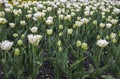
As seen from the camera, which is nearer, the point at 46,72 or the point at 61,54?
the point at 61,54

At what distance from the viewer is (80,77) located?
338 cm

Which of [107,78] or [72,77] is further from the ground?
[107,78]

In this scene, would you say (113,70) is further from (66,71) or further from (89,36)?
(89,36)

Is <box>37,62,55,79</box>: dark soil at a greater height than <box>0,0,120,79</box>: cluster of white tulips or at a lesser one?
lesser

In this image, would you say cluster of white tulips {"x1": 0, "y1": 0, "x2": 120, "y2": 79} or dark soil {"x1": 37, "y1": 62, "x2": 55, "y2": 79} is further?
dark soil {"x1": 37, "y1": 62, "x2": 55, "y2": 79}

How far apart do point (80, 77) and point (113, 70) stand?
560 mm

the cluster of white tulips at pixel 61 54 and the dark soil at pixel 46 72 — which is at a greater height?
the cluster of white tulips at pixel 61 54

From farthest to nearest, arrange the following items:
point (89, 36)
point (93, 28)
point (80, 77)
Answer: point (93, 28) → point (89, 36) → point (80, 77)

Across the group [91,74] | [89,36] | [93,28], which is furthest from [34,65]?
[93,28]

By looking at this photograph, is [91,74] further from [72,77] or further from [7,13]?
[7,13]

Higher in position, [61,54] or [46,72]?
[61,54]

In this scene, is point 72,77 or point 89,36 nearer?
point 72,77

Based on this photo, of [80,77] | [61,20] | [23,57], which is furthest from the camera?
[61,20]

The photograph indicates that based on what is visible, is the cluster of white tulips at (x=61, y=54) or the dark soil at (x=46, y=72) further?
the dark soil at (x=46, y=72)
